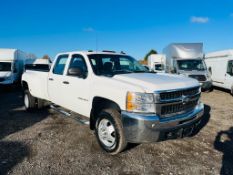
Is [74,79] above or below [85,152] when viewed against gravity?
above

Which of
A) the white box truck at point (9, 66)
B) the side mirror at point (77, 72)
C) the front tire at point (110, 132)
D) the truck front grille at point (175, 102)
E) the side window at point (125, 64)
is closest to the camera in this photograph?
the truck front grille at point (175, 102)

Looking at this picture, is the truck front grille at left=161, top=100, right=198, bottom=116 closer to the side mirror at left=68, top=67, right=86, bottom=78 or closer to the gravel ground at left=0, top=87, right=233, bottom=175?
the gravel ground at left=0, top=87, right=233, bottom=175

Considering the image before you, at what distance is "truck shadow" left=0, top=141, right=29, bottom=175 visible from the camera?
11.7 ft

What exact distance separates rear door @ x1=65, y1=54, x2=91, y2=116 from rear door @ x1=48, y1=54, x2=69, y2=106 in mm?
251

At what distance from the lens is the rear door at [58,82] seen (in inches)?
208

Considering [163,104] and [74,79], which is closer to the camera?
[163,104]

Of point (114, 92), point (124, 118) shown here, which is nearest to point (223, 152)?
point (124, 118)

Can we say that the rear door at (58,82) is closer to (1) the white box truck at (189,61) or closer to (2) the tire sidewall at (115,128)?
(2) the tire sidewall at (115,128)

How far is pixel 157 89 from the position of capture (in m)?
3.45

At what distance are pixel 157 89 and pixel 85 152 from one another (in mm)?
1961

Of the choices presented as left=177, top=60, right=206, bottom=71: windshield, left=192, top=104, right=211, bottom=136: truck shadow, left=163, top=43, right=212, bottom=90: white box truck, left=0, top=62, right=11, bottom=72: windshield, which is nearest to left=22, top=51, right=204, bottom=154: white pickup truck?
left=192, top=104, right=211, bottom=136: truck shadow

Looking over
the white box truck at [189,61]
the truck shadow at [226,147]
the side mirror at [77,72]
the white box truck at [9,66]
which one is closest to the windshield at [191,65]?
the white box truck at [189,61]

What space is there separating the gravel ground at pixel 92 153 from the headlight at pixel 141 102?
40.9 inches

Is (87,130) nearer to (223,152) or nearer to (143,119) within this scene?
(143,119)
